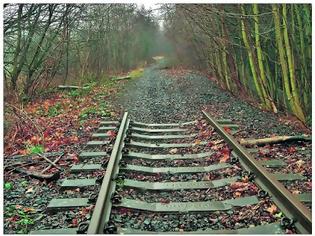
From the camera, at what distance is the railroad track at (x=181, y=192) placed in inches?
154

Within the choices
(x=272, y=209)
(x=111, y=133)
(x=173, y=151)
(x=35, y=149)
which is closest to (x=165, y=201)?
(x=272, y=209)

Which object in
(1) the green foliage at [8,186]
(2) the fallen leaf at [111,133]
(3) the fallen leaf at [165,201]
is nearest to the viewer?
(3) the fallen leaf at [165,201]

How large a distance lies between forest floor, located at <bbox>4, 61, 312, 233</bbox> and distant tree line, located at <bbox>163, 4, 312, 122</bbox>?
912 mm

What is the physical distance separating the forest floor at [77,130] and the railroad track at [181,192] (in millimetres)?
257

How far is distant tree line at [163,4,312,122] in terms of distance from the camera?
9781 mm

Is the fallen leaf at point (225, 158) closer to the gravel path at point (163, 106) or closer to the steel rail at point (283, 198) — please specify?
the steel rail at point (283, 198)

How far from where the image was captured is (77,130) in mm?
8859

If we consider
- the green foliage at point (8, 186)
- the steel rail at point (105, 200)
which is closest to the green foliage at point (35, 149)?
the steel rail at point (105, 200)

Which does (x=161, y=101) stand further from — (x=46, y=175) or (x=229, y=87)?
(x=46, y=175)

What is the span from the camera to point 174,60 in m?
39.6

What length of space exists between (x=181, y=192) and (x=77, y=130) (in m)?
4.48

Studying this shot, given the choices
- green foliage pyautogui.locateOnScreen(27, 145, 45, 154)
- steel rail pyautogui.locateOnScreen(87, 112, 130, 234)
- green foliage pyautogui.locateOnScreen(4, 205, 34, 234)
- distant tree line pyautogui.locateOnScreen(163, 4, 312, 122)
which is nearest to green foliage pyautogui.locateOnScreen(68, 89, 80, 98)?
distant tree line pyautogui.locateOnScreen(163, 4, 312, 122)

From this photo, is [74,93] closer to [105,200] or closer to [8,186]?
[8,186]

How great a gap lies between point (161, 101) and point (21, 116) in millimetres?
6373
